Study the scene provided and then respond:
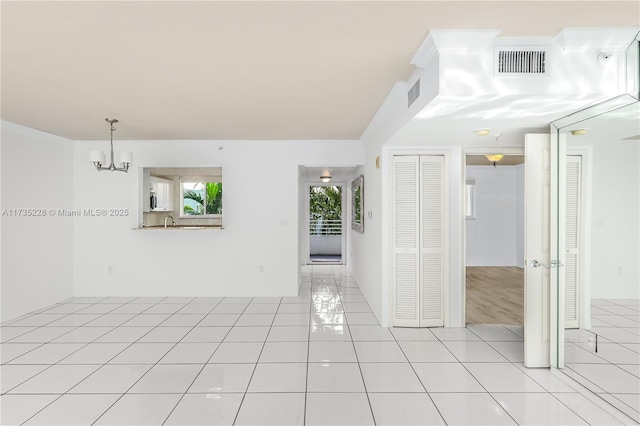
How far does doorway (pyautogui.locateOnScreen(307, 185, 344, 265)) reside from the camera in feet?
33.6

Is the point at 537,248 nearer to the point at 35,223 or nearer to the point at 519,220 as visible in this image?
the point at 519,220

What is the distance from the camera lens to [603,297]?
254 cm

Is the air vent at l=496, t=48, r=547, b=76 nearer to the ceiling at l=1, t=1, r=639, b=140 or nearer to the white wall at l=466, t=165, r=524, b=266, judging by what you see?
the ceiling at l=1, t=1, r=639, b=140

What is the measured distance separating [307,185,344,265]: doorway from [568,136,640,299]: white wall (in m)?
7.68

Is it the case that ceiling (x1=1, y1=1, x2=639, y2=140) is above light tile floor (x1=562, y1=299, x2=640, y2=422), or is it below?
above

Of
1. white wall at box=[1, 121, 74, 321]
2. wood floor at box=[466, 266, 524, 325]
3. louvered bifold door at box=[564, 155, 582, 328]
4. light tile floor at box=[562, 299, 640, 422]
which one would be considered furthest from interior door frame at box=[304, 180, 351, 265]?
light tile floor at box=[562, 299, 640, 422]

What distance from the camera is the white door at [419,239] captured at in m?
4.18

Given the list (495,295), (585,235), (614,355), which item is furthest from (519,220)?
(614,355)

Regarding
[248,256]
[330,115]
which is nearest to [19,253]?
[248,256]

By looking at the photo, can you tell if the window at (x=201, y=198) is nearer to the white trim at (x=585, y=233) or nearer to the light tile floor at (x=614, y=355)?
the white trim at (x=585, y=233)

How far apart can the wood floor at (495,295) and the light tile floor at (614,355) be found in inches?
62.6

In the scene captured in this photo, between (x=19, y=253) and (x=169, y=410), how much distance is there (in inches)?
149

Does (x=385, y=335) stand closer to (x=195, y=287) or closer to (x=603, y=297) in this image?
(x=603, y=297)

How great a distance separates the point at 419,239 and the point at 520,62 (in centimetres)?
235
